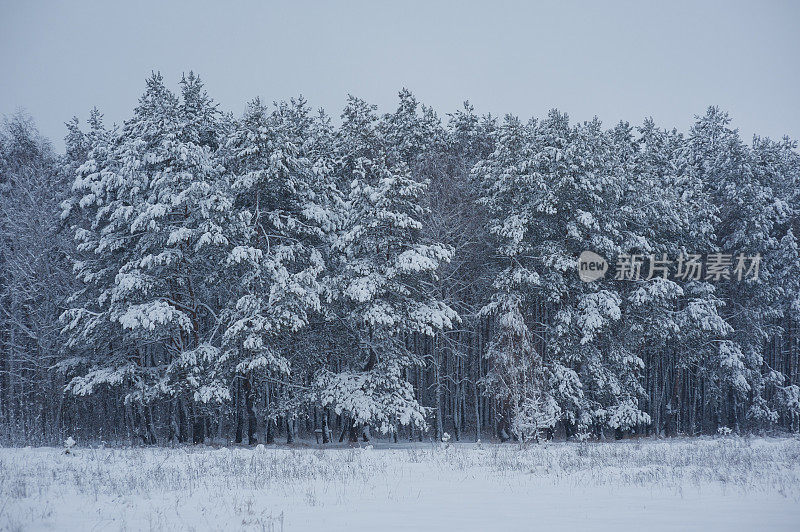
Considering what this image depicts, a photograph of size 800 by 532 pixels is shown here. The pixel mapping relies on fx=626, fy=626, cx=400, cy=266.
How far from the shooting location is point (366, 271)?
2516 centimetres

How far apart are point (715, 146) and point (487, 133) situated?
14284mm

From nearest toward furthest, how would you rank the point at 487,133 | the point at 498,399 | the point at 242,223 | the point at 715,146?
1. the point at 242,223
2. the point at 498,399
3. the point at 487,133
4. the point at 715,146

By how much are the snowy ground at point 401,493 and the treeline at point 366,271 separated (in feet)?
23.1

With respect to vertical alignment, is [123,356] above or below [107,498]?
above

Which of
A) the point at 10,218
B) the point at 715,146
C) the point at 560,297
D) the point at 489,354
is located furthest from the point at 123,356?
the point at 715,146

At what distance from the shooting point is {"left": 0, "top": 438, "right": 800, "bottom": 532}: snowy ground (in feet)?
28.6

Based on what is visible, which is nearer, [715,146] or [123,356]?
[123,356]

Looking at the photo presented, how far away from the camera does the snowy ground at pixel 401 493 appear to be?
8.70 metres

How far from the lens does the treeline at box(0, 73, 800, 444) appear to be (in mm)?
24469

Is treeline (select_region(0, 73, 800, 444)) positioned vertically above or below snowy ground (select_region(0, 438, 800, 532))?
above

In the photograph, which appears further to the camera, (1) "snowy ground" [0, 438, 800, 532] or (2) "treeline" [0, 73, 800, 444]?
(2) "treeline" [0, 73, 800, 444]

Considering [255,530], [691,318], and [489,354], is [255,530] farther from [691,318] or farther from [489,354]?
[691,318]

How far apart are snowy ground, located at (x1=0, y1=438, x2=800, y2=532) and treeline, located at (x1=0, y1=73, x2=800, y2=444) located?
23.1 ft

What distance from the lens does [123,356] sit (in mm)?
25516
